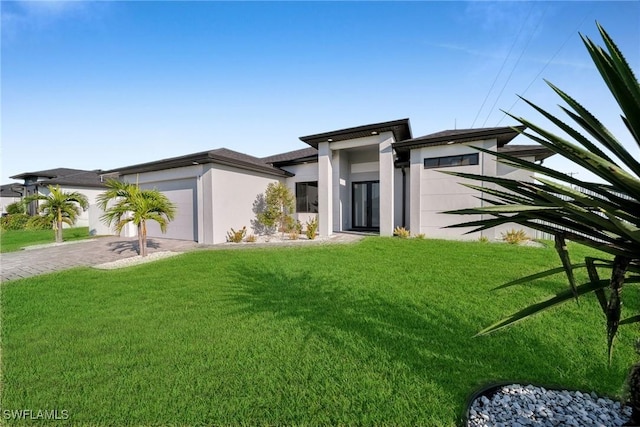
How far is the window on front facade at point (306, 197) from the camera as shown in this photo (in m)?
15.4

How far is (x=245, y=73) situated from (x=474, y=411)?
12.0 metres

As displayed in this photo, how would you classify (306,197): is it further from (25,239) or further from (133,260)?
(25,239)

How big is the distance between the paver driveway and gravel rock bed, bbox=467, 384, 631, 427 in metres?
10.7

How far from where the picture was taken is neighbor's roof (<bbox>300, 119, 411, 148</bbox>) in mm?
10898

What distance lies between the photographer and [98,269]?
781 centimetres

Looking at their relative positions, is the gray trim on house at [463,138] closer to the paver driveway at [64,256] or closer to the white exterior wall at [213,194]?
the white exterior wall at [213,194]

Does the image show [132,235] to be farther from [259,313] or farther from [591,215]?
[591,215]

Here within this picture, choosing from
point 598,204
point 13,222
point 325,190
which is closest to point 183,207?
point 325,190

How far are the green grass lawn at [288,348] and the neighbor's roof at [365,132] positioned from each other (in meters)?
6.88

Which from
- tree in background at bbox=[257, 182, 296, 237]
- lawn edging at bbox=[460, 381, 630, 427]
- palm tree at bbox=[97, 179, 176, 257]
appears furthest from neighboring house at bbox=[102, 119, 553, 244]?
lawn edging at bbox=[460, 381, 630, 427]

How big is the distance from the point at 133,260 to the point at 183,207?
14.7 ft

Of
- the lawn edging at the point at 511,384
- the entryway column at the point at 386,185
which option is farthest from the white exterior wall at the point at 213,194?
the lawn edging at the point at 511,384

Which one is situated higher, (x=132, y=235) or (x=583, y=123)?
(x=583, y=123)

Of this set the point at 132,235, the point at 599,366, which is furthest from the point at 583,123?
the point at 132,235
